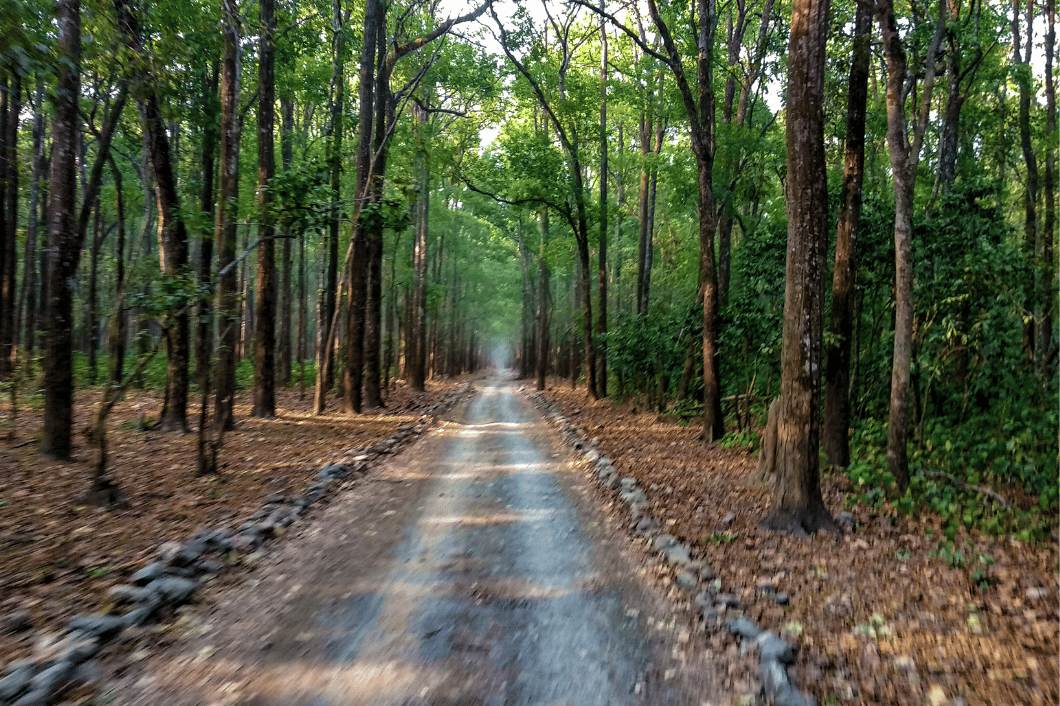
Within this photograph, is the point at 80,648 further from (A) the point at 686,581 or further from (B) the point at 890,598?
(B) the point at 890,598

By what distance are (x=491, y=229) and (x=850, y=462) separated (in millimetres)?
34992

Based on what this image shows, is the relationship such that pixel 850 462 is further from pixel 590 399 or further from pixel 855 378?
pixel 590 399

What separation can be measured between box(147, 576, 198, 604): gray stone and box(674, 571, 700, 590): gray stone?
388 centimetres

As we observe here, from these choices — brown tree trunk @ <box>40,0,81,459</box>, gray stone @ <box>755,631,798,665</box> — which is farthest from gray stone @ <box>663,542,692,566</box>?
brown tree trunk @ <box>40,0,81,459</box>

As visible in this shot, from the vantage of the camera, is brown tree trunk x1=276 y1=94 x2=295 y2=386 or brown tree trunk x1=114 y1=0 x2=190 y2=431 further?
brown tree trunk x1=276 y1=94 x2=295 y2=386

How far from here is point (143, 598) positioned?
440 cm

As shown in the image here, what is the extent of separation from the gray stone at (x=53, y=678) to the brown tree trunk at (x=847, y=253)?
836cm

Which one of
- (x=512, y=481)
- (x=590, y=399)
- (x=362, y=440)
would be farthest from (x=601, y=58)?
(x=512, y=481)

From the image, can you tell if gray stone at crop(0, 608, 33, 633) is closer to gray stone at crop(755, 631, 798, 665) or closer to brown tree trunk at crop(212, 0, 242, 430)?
gray stone at crop(755, 631, 798, 665)

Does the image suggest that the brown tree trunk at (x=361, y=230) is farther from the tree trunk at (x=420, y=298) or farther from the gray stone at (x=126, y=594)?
the gray stone at (x=126, y=594)

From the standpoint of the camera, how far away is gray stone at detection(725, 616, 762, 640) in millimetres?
4121

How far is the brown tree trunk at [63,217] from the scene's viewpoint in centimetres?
786

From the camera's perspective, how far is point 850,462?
908cm

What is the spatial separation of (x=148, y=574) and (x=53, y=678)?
1505 mm
